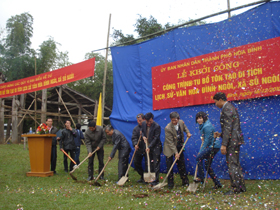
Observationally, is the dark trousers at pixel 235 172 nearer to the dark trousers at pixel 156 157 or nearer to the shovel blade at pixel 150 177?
the dark trousers at pixel 156 157

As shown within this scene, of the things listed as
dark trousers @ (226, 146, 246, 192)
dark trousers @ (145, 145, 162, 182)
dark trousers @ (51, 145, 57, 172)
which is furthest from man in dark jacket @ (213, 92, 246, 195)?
dark trousers @ (51, 145, 57, 172)

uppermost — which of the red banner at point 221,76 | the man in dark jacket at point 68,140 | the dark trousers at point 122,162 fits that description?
the red banner at point 221,76

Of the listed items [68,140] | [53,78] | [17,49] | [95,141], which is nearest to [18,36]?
[17,49]

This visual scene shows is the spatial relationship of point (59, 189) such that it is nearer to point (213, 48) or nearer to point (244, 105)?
point (244, 105)

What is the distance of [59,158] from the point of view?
34.1ft

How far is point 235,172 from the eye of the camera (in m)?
4.41

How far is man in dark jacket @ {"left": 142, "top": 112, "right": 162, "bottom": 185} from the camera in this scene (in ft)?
18.8

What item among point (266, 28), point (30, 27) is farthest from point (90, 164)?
point (30, 27)

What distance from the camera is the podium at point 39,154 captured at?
280 inches

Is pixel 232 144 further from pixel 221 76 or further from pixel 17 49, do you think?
pixel 17 49

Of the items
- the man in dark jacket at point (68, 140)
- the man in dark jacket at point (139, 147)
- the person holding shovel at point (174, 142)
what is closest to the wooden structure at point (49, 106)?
the man in dark jacket at point (68, 140)

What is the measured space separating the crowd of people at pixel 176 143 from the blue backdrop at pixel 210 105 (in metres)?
0.85

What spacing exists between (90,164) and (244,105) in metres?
3.87

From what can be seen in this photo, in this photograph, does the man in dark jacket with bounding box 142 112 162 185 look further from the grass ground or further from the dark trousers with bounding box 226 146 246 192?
the dark trousers with bounding box 226 146 246 192
